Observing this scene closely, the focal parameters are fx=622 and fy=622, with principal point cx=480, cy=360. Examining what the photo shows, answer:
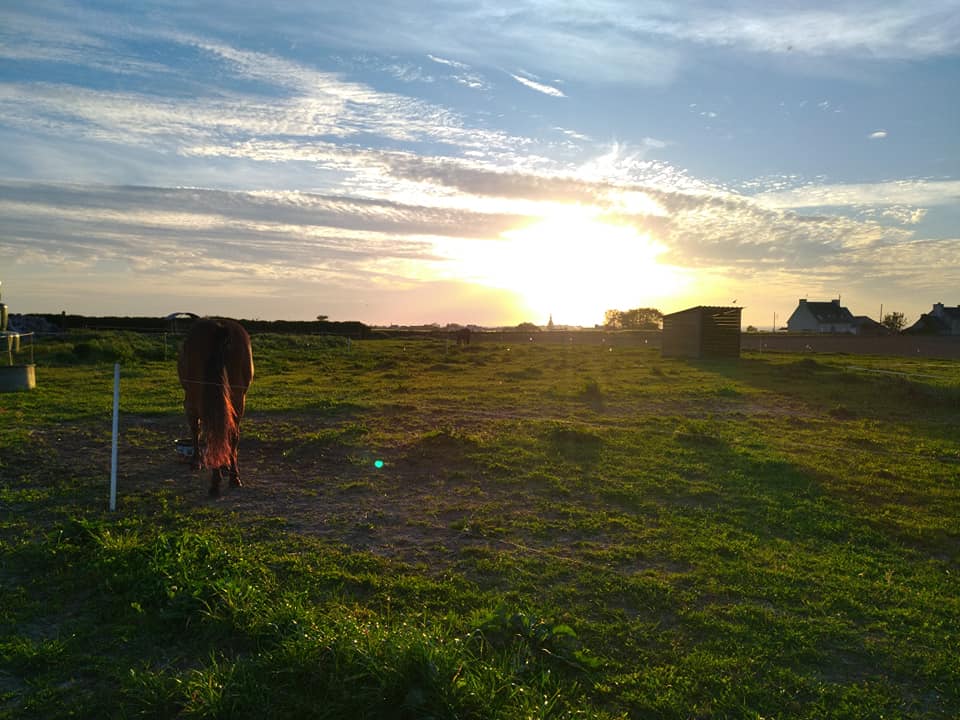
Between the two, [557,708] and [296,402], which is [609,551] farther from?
[296,402]

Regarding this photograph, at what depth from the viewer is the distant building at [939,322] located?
240 feet

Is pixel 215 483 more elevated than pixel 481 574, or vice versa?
pixel 215 483

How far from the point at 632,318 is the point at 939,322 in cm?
3696

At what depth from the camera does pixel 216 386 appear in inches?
259

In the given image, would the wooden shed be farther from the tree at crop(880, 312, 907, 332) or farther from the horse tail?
the tree at crop(880, 312, 907, 332)

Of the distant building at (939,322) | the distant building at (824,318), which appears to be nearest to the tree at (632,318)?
the distant building at (824,318)

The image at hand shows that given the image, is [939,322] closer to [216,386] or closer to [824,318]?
[824,318]

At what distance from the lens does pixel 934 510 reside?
6.82m

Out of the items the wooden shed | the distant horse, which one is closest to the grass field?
the distant horse

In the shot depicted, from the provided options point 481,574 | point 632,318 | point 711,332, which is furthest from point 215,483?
point 632,318

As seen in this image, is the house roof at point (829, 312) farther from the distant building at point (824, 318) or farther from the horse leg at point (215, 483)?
the horse leg at point (215, 483)

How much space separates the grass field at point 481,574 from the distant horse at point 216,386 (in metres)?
0.45

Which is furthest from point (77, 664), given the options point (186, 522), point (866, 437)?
point (866, 437)

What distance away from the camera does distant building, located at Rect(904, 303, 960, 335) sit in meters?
73.1
